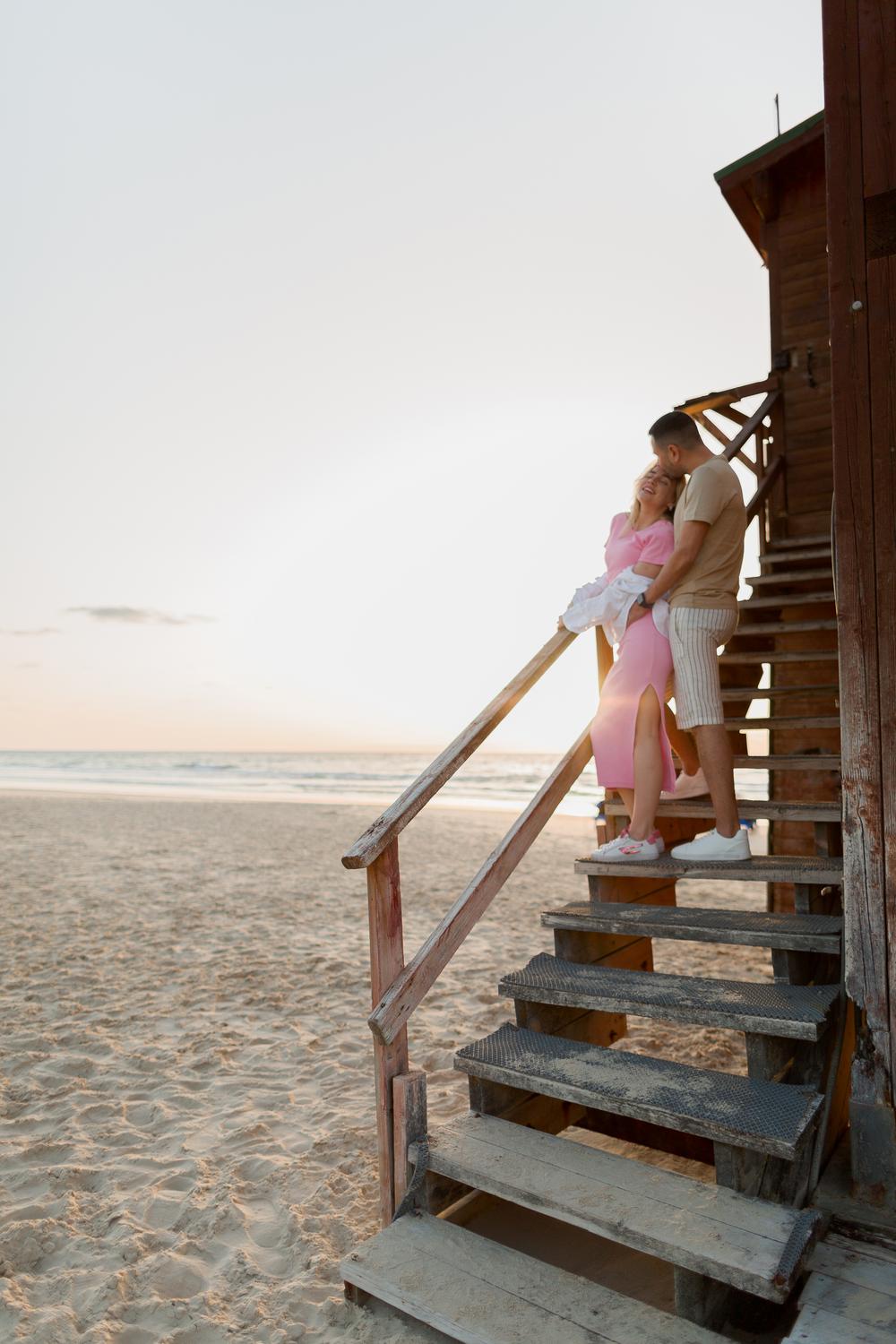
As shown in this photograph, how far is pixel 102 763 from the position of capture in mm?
48875

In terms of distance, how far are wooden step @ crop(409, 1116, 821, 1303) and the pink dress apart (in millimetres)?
1449

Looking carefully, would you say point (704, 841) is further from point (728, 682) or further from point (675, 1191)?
point (728, 682)

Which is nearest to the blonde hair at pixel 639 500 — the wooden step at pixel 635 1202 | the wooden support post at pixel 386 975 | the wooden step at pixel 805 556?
the wooden support post at pixel 386 975

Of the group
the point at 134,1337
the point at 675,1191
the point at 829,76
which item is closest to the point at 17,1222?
the point at 134,1337

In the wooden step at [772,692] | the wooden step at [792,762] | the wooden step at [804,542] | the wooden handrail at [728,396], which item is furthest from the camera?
the wooden handrail at [728,396]

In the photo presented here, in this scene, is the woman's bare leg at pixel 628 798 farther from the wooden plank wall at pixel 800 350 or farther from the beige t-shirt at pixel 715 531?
the wooden plank wall at pixel 800 350

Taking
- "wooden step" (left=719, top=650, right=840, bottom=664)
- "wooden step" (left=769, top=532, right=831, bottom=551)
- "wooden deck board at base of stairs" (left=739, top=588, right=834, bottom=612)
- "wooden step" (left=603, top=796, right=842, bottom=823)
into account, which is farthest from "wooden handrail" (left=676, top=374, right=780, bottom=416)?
"wooden step" (left=603, top=796, right=842, bottom=823)

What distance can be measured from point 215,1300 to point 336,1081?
1.57 metres

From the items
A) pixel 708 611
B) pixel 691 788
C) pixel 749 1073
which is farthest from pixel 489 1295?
pixel 708 611

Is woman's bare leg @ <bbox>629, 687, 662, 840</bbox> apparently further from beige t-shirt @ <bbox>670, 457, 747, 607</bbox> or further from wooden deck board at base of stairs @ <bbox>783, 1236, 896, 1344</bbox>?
wooden deck board at base of stairs @ <bbox>783, 1236, 896, 1344</bbox>

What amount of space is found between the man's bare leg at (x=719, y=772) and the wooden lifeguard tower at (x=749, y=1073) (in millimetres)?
192

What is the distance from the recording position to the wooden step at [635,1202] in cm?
194

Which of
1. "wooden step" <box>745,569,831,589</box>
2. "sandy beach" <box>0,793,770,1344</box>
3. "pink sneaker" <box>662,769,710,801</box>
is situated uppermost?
"wooden step" <box>745,569,831,589</box>

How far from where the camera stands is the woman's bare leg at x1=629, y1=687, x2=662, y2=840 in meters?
3.43
